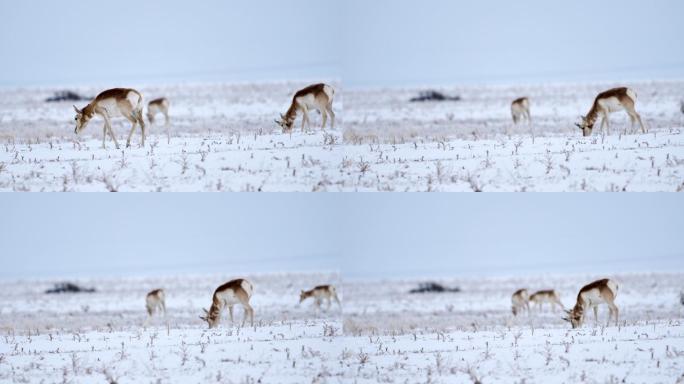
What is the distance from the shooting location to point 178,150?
13.0 metres

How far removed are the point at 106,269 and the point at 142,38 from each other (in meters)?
2.45

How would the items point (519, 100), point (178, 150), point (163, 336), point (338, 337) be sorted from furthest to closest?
point (519, 100)
point (338, 337)
point (178, 150)
point (163, 336)

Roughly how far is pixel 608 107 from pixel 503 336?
104 inches

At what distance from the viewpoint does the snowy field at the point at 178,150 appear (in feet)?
42.1

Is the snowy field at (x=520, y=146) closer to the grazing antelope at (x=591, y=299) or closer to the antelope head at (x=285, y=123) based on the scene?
the antelope head at (x=285, y=123)

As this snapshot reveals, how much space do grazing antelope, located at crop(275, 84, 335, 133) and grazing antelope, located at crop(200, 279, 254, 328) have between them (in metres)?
1.69

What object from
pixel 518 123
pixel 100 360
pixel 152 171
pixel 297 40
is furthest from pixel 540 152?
pixel 100 360

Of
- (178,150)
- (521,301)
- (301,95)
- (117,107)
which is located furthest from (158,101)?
(521,301)

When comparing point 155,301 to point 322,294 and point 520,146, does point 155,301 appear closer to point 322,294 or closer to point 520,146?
point 322,294

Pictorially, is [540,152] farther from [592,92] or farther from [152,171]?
[152,171]

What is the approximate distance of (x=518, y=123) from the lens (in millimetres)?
13633

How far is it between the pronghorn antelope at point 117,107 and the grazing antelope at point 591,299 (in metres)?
4.79

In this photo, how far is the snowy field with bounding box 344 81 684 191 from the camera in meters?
12.9

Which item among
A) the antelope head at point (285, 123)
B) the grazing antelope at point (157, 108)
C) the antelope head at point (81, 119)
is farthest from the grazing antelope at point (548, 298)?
the antelope head at point (81, 119)
